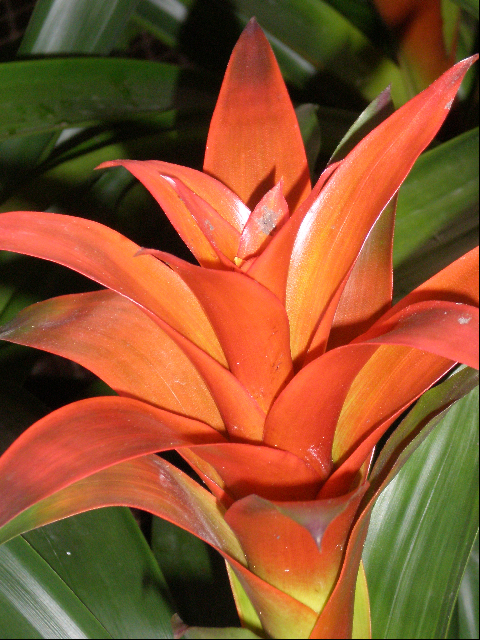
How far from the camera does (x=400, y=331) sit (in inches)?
11.5

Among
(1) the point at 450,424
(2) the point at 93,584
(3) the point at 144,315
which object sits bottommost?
(2) the point at 93,584

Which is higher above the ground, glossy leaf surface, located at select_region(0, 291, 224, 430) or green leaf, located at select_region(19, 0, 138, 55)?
green leaf, located at select_region(19, 0, 138, 55)

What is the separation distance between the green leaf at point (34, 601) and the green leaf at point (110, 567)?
0.02 m

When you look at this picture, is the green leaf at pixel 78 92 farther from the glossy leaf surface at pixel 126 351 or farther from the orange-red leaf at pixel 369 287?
the orange-red leaf at pixel 369 287

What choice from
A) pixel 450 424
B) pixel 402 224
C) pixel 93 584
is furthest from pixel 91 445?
pixel 402 224

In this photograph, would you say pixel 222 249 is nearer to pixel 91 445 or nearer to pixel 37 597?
pixel 91 445

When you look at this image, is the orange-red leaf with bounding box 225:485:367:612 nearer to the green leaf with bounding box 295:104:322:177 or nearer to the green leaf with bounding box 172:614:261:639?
the green leaf with bounding box 172:614:261:639

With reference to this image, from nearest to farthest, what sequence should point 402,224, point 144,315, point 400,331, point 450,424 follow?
point 400,331 → point 144,315 → point 450,424 → point 402,224

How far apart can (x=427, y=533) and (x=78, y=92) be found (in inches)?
22.0

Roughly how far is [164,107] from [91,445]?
52cm

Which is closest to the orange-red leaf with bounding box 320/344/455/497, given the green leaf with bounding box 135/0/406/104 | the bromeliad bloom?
the bromeliad bloom

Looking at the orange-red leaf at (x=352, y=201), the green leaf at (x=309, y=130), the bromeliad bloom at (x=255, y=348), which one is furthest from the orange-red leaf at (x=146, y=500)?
the green leaf at (x=309, y=130)

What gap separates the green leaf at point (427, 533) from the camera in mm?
456

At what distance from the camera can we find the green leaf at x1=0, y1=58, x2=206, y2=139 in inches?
21.7
